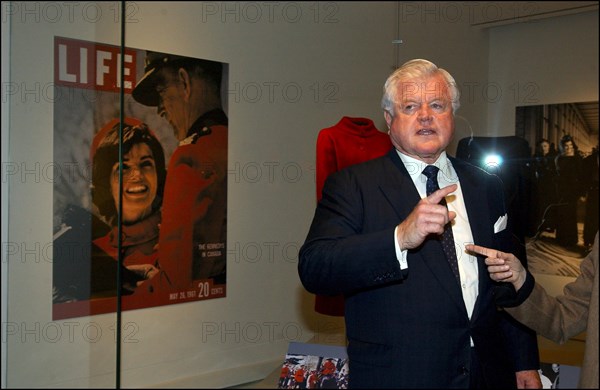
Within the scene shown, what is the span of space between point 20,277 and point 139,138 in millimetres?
565

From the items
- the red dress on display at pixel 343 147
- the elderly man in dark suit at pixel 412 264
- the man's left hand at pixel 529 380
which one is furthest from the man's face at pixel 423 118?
the man's left hand at pixel 529 380

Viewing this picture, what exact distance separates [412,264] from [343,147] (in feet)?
1.52

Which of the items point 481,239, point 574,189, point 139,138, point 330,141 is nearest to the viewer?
point 481,239

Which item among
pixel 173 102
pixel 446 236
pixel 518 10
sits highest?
pixel 518 10

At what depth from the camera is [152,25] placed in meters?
2.05

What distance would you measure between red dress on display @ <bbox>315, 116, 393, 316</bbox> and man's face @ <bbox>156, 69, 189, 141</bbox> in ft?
1.82

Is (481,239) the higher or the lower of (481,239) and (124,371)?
the higher

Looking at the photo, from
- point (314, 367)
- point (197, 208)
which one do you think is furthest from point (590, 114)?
point (197, 208)

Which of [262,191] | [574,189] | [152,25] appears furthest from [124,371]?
[574,189]

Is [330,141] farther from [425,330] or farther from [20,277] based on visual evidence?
[20,277]

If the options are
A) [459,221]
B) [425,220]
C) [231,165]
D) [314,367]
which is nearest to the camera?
[425,220]

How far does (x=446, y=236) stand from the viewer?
4.27 feet

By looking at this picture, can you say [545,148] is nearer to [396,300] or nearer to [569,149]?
[569,149]

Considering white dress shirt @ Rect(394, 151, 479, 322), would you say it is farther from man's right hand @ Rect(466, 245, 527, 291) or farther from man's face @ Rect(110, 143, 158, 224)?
man's face @ Rect(110, 143, 158, 224)
